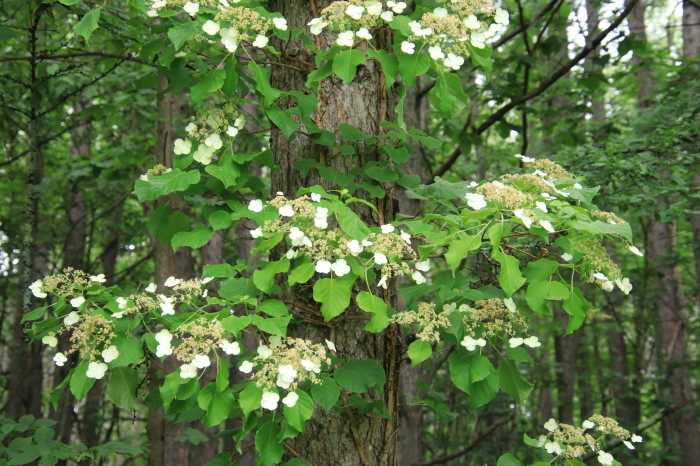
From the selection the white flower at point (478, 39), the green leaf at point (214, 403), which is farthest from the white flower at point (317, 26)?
the green leaf at point (214, 403)

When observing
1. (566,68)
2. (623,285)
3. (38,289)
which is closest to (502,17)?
(623,285)

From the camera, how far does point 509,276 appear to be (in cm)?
160

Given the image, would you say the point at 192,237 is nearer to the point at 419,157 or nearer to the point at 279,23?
the point at 279,23

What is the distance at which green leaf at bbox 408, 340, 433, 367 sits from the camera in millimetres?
1747

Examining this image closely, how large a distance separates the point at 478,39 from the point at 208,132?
3.23ft

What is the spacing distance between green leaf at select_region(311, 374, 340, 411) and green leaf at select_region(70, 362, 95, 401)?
67 cm

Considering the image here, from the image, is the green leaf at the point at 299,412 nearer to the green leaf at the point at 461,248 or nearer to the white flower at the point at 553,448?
the green leaf at the point at 461,248

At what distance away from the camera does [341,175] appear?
2.24 meters

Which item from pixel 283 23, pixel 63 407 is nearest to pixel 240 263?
pixel 283 23

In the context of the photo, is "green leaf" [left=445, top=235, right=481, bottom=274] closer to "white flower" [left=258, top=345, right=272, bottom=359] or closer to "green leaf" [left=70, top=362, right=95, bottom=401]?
"white flower" [left=258, top=345, right=272, bottom=359]

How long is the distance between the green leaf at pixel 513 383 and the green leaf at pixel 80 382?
1.32 meters

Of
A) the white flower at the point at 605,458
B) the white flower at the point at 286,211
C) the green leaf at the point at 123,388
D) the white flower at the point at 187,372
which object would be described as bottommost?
the white flower at the point at 605,458

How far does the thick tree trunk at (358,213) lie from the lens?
7.02ft

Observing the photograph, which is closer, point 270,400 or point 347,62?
point 270,400
